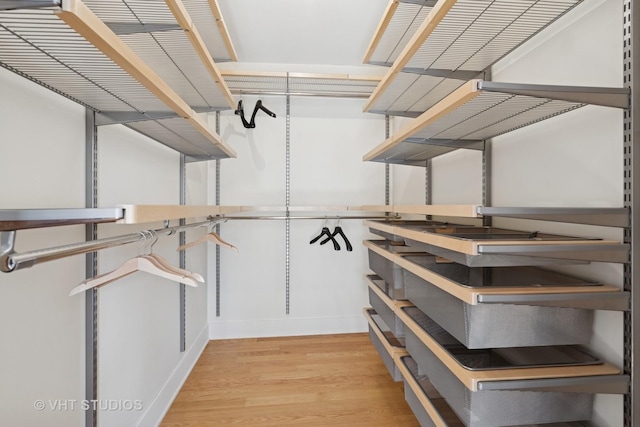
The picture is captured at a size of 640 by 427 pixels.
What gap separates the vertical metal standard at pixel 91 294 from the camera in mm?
983

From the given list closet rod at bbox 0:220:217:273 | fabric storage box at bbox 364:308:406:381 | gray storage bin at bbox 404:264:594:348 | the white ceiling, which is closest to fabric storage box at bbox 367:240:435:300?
fabric storage box at bbox 364:308:406:381

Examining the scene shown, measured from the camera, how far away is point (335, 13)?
69.7 inches

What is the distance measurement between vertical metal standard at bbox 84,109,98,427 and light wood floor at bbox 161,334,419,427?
0.64 meters

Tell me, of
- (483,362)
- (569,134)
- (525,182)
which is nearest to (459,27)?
(569,134)

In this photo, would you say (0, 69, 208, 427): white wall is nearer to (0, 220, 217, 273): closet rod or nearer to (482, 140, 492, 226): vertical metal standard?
(0, 220, 217, 273): closet rod

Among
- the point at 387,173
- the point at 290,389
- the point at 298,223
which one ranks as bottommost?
the point at 290,389

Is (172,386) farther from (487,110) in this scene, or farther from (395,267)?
(487,110)

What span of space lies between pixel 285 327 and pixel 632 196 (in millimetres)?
2186

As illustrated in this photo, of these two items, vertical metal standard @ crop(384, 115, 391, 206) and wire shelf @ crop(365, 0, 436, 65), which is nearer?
wire shelf @ crop(365, 0, 436, 65)

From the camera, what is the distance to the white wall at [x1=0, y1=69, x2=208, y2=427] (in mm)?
746

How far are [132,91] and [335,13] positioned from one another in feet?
4.39

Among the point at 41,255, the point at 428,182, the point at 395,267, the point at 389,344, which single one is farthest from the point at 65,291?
the point at 428,182

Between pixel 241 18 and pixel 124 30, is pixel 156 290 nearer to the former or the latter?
pixel 124 30

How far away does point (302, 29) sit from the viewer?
1.92m
